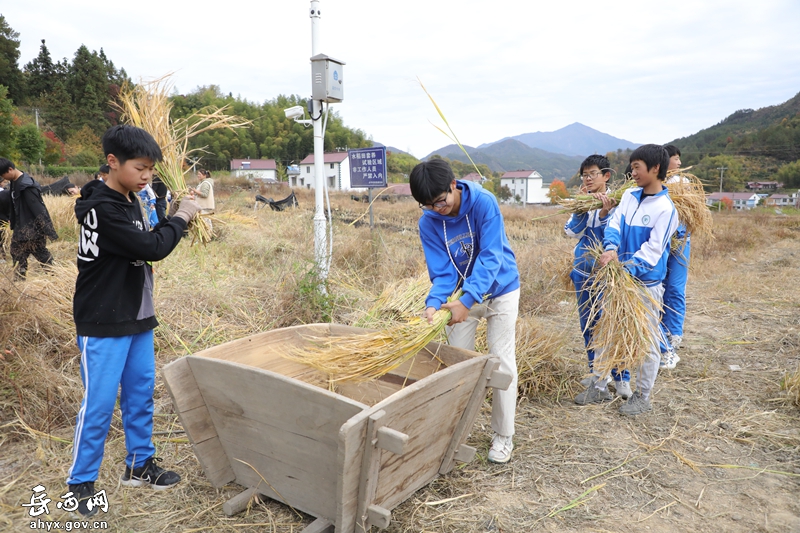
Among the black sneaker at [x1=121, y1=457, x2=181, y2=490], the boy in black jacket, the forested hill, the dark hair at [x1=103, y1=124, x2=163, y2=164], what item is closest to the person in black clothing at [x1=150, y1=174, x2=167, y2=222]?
the boy in black jacket

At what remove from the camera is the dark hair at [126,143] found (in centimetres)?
208

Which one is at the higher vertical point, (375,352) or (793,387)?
(375,352)

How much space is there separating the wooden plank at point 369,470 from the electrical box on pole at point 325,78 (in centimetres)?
391

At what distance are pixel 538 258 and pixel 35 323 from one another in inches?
222

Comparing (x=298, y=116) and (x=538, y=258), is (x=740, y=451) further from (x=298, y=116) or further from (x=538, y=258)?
(x=298, y=116)

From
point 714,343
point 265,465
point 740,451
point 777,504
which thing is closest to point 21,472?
point 265,465

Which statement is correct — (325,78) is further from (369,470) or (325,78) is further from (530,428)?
(369,470)

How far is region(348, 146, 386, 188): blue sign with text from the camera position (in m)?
6.03

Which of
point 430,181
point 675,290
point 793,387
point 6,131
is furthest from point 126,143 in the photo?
point 6,131

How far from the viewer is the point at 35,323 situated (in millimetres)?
3588

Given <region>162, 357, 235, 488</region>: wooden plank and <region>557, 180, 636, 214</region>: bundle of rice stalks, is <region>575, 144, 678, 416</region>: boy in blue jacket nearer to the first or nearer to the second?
<region>557, 180, 636, 214</region>: bundle of rice stalks

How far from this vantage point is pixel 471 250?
2.65m

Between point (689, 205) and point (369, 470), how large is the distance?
3.43 metres

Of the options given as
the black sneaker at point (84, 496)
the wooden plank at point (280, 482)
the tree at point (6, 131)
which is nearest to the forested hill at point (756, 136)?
the tree at point (6, 131)
